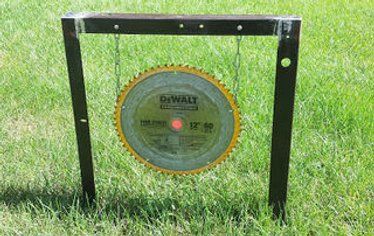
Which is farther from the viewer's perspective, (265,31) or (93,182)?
(93,182)

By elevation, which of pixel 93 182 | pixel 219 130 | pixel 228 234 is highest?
pixel 219 130

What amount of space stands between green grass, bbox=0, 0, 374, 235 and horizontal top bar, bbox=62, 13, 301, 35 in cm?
80

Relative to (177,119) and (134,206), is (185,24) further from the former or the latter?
(134,206)

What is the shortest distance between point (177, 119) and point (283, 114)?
0.43 metres

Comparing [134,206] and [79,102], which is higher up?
[79,102]

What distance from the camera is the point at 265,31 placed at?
77.7 inches

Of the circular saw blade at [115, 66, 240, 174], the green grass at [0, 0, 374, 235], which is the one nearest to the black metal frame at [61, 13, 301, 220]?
the circular saw blade at [115, 66, 240, 174]

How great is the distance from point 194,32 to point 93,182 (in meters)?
0.85

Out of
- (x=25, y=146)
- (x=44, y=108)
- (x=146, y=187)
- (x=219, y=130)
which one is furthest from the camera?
(x=44, y=108)

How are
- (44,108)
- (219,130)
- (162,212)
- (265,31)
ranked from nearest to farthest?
(265,31), (219,130), (162,212), (44,108)

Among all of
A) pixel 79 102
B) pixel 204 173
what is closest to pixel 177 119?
pixel 79 102

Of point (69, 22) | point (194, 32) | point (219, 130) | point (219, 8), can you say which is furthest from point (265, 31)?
point (219, 8)

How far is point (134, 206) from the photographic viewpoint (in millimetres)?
2447

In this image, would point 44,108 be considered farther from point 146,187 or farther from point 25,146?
point 146,187
